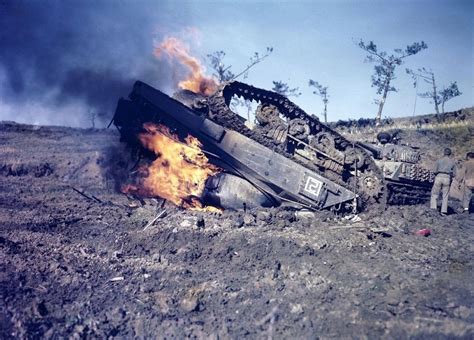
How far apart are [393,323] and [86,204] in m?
7.76

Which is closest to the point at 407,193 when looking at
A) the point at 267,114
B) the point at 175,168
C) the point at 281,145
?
the point at 281,145

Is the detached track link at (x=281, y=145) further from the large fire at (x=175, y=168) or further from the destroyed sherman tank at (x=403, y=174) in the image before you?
the large fire at (x=175, y=168)

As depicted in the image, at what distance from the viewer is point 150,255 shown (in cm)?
644

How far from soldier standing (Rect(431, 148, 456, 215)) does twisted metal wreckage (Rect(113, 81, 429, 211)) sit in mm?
793

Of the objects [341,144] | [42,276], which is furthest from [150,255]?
[341,144]

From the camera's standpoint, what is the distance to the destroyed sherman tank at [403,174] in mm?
9430

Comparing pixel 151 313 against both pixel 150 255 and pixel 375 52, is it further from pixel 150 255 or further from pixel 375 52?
pixel 375 52

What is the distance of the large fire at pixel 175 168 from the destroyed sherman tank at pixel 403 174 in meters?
4.40

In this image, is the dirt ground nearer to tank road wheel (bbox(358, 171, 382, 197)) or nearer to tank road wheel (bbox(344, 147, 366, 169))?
tank road wheel (bbox(358, 171, 382, 197))

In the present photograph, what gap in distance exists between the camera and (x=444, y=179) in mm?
10008

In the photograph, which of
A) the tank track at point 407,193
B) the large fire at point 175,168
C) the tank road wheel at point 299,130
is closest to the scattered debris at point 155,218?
the large fire at point 175,168

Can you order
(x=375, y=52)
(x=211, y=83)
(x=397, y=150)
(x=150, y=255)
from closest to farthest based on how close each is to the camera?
(x=150, y=255), (x=397, y=150), (x=211, y=83), (x=375, y=52)

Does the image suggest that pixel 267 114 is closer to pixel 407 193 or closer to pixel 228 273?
pixel 407 193

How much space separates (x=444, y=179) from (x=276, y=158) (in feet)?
15.5
